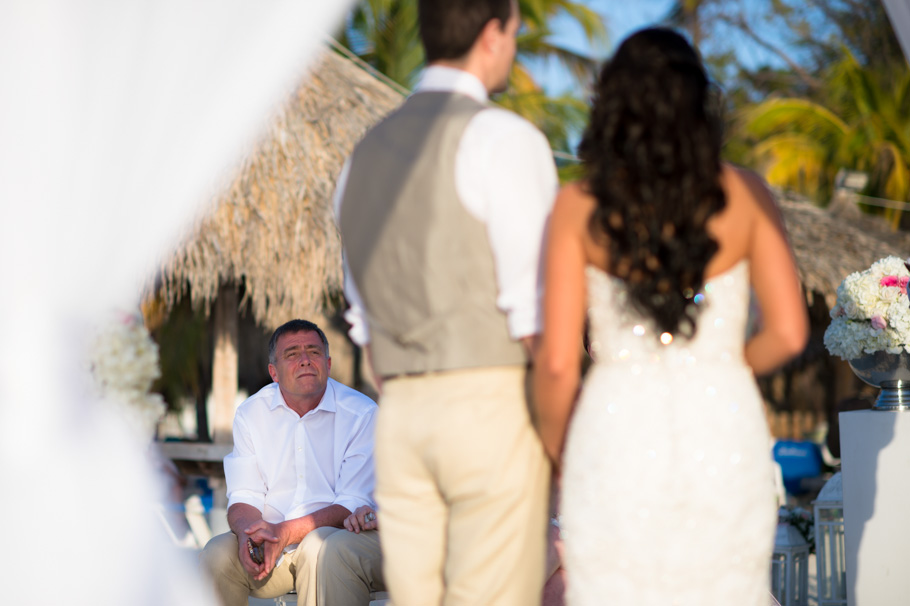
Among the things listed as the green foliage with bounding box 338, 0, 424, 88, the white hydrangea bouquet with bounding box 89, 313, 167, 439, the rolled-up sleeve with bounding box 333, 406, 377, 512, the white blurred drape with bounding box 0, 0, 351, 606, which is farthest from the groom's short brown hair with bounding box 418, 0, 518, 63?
the green foliage with bounding box 338, 0, 424, 88

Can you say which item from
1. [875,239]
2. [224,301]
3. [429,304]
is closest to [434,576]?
[429,304]

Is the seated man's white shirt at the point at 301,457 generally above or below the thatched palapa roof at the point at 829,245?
below

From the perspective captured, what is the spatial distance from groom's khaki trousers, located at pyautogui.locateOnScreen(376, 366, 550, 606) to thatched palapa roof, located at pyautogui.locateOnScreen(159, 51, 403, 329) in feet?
19.8

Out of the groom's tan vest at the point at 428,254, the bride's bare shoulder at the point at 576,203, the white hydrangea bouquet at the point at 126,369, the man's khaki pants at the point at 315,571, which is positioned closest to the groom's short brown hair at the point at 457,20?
the groom's tan vest at the point at 428,254

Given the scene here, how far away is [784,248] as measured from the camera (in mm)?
1978

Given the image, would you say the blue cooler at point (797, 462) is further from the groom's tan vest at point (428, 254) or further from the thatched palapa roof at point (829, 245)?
the groom's tan vest at point (428, 254)

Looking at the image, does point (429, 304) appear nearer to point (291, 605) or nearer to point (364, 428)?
point (364, 428)

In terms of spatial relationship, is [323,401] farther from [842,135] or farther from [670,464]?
[842,135]

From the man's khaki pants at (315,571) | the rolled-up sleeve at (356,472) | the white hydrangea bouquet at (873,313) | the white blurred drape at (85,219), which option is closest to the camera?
the white blurred drape at (85,219)

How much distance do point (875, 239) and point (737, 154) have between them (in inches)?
327

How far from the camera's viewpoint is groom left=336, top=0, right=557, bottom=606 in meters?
1.96

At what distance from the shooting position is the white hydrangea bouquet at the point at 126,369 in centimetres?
235

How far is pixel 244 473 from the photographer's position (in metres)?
3.89

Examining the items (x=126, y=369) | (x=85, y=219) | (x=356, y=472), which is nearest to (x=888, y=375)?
(x=356, y=472)
